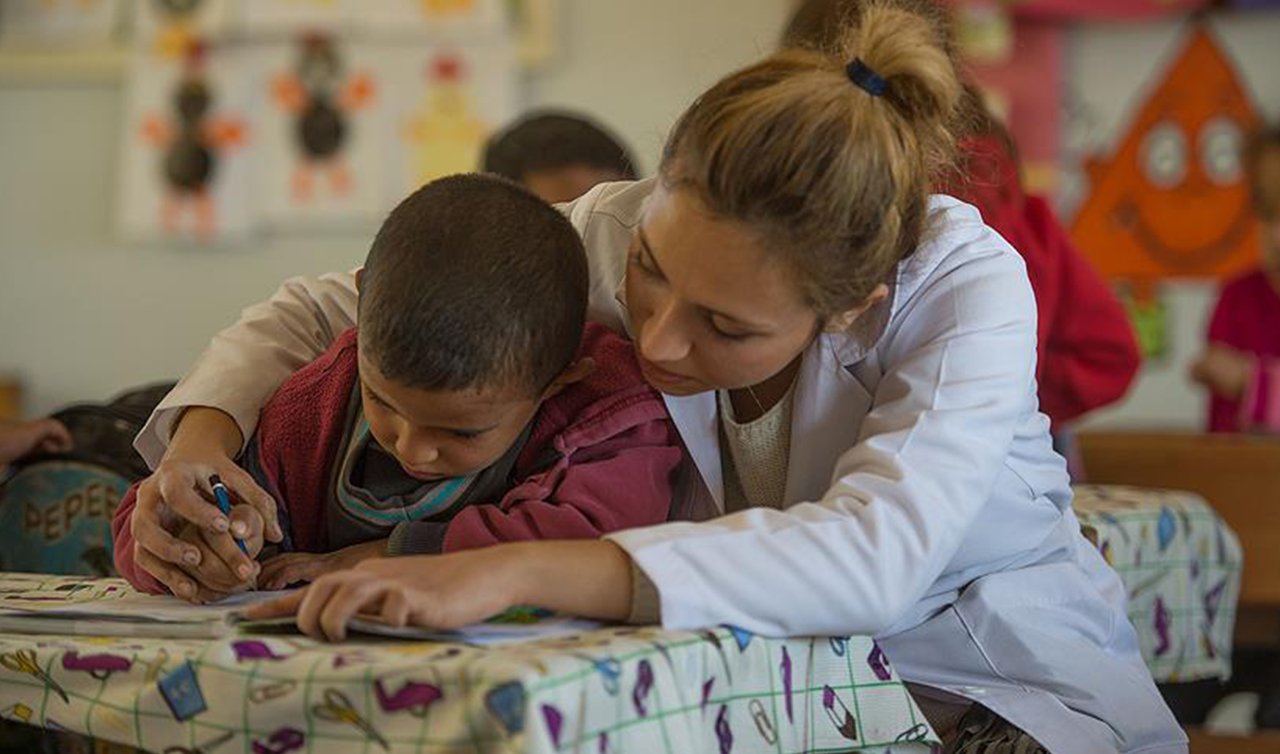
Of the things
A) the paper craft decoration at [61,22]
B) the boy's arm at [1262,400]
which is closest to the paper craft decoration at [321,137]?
the paper craft decoration at [61,22]

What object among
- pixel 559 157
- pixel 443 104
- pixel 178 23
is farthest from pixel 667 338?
pixel 178 23

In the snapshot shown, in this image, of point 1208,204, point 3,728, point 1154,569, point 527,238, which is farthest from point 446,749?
point 1208,204

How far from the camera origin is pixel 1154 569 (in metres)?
1.84

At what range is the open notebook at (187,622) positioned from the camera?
98cm

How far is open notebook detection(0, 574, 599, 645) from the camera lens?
0.98 metres

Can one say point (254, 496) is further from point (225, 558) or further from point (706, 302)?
A: point (706, 302)

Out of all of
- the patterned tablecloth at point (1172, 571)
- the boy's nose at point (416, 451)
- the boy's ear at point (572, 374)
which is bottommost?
the patterned tablecloth at point (1172, 571)

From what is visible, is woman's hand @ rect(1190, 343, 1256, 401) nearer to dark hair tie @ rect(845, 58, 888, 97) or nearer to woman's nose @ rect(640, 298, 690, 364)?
dark hair tie @ rect(845, 58, 888, 97)

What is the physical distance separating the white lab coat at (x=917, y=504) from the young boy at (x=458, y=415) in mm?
53

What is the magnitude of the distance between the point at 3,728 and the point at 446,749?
692mm

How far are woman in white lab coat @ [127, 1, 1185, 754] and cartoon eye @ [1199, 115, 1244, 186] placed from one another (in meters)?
2.31

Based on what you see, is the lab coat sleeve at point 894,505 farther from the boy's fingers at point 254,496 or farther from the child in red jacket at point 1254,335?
the child in red jacket at point 1254,335

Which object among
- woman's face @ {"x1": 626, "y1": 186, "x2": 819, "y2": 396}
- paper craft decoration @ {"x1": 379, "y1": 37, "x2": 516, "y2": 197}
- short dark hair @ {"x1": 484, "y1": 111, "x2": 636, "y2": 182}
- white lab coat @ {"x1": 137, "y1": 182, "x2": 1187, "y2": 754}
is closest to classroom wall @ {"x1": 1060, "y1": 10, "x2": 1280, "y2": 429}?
paper craft decoration @ {"x1": 379, "y1": 37, "x2": 516, "y2": 197}

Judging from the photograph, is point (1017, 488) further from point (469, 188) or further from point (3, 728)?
point (3, 728)
